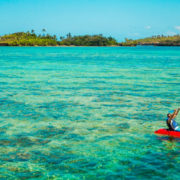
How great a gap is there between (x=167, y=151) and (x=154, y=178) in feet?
7.38

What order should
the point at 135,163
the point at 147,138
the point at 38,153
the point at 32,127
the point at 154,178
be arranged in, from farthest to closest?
the point at 32,127
the point at 147,138
the point at 38,153
the point at 135,163
the point at 154,178

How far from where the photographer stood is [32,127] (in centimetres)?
1484

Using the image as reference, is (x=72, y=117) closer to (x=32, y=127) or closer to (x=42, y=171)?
(x=32, y=127)

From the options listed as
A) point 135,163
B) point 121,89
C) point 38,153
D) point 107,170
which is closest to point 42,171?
point 38,153

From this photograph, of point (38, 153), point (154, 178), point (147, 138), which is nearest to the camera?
point (154, 178)

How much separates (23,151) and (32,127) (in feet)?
10.8

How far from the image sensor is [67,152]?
38.1 feet

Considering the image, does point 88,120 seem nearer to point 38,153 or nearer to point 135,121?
point 135,121

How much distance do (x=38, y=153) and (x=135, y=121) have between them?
253 inches

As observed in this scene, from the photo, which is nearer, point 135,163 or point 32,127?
point 135,163

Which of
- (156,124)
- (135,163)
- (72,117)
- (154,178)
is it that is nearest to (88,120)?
(72,117)

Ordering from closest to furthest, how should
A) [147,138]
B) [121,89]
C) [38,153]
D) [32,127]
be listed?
[38,153] < [147,138] < [32,127] < [121,89]

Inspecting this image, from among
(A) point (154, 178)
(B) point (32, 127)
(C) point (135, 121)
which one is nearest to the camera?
(A) point (154, 178)

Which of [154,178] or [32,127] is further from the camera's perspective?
[32,127]
